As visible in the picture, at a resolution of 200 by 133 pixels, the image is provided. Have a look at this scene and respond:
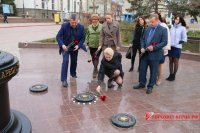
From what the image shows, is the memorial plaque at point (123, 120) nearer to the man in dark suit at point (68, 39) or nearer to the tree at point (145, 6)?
the man in dark suit at point (68, 39)

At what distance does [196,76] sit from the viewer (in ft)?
24.9

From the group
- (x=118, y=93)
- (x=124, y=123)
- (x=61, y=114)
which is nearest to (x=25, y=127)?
(x=61, y=114)

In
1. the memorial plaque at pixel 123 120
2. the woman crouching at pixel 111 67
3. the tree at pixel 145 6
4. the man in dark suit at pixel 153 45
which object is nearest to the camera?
the memorial plaque at pixel 123 120

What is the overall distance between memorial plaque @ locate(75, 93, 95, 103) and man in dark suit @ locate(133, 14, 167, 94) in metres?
1.30

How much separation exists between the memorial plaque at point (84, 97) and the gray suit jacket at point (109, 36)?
1.57 meters

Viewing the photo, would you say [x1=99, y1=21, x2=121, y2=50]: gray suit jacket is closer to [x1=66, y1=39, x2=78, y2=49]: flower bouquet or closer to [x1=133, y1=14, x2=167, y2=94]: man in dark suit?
[x1=66, y1=39, x2=78, y2=49]: flower bouquet

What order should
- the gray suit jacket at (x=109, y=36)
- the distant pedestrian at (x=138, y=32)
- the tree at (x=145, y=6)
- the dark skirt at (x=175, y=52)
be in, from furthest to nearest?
the tree at (x=145, y=6) < the distant pedestrian at (x=138, y=32) < the dark skirt at (x=175, y=52) < the gray suit jacket at (x=109, y=36)

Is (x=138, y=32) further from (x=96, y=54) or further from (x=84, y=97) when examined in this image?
(x=84, y=97)

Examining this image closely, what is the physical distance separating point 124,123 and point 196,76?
161 inches

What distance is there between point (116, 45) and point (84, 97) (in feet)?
6.00

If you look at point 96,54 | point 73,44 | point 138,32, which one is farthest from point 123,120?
point 138,32

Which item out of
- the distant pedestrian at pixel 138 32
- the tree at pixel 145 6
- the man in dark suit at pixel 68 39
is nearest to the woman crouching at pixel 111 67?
the man in dark suit at pixel 68 39

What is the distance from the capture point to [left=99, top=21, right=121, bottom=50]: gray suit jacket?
6531 millimetres

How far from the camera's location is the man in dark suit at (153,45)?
5607mm
